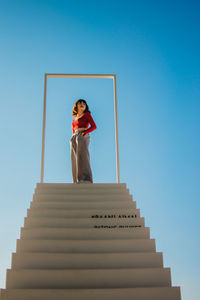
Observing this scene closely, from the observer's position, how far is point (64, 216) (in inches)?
227

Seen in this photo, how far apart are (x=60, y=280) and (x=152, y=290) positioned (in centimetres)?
115

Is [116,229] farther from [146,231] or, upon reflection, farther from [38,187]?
[38,187]

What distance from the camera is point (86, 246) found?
5.09 meters

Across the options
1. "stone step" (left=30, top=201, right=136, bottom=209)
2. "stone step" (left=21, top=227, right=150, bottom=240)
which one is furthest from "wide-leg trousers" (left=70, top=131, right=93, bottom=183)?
"stone step" (left=21, top=227, right=150, bottom=240)

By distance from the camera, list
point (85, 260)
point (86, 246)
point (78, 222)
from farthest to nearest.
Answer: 1. point (78, 222)
2. point (86, 246)
3. point (85, 260)

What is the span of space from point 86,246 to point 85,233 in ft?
0.95

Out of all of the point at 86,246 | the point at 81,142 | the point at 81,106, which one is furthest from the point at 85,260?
the point at 81,106

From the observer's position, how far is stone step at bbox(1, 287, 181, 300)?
14.0 feet

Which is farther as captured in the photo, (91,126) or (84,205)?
(91,126)

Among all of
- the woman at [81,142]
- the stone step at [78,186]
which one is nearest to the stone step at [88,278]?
the stone step at [78,186]

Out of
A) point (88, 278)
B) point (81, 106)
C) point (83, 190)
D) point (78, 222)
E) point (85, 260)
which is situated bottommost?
point (88, 278)

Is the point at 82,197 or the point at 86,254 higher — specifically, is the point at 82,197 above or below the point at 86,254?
above

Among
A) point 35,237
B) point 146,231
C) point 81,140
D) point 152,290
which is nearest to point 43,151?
point 81,140

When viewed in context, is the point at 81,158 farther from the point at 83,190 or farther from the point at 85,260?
the point at 85,260
